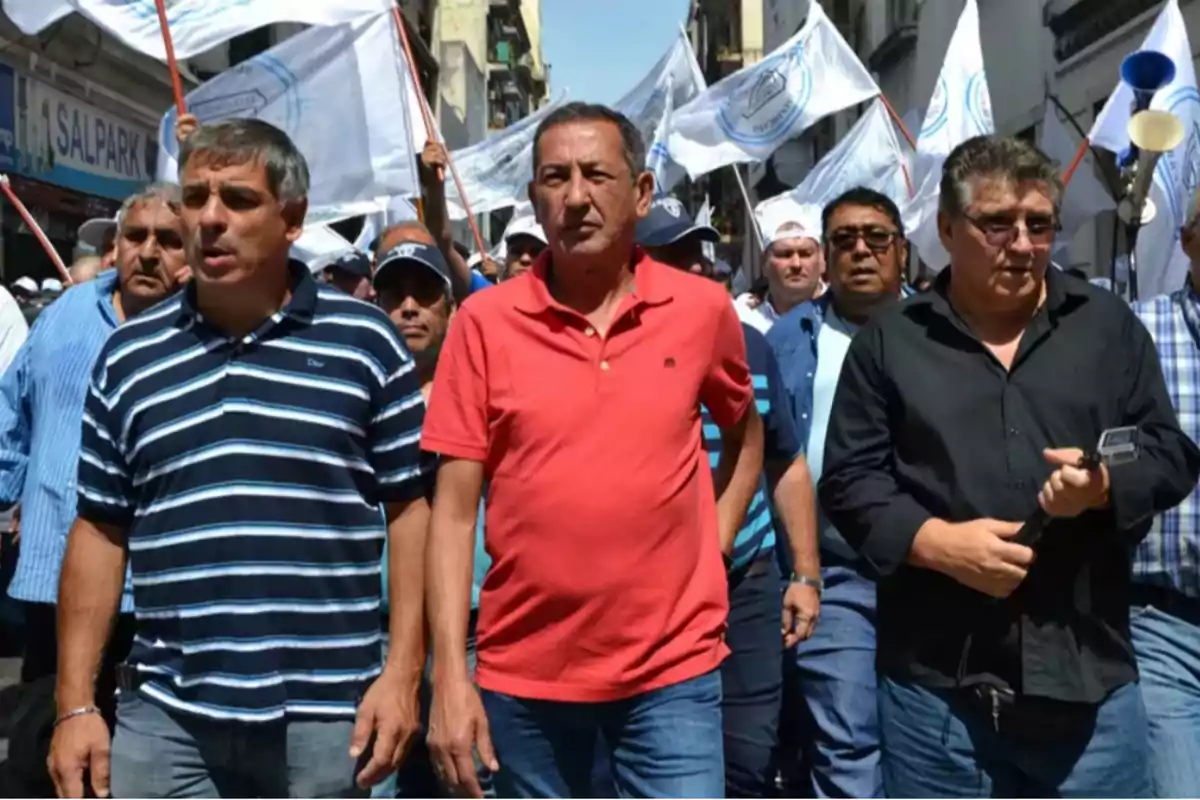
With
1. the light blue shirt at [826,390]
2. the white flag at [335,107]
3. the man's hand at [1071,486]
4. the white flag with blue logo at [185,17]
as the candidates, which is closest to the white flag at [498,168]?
the white flag at [335,107]

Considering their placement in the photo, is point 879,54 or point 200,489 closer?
point 200,489

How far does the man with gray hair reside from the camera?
4094mm

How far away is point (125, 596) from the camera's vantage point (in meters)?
3.70

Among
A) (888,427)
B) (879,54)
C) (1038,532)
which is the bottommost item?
(1038,532)

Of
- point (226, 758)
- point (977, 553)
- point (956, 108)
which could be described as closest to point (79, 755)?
point (226, 758)

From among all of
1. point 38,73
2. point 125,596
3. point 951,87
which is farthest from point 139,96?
point 125,596

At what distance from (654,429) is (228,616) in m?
0.87

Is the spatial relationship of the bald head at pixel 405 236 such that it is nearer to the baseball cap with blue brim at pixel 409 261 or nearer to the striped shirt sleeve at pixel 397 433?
the baseball cap with blue brim at pixel 409 261

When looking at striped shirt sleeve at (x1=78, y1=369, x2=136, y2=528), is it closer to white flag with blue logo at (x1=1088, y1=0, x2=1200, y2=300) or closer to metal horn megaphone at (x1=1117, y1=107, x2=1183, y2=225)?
metal horn megaphone at (x1=1117, y1=107, x2=1183, y2=225)

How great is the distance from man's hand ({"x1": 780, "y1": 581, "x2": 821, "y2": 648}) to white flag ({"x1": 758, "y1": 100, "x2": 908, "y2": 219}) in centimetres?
606

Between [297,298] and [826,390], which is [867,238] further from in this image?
[297,298]

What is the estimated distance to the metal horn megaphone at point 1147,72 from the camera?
226 inches

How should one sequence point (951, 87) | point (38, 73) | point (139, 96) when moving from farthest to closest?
1. point (139, 96)
2. point (38, 73)
3. point (951, 87)

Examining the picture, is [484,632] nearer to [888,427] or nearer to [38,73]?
[888,427]
